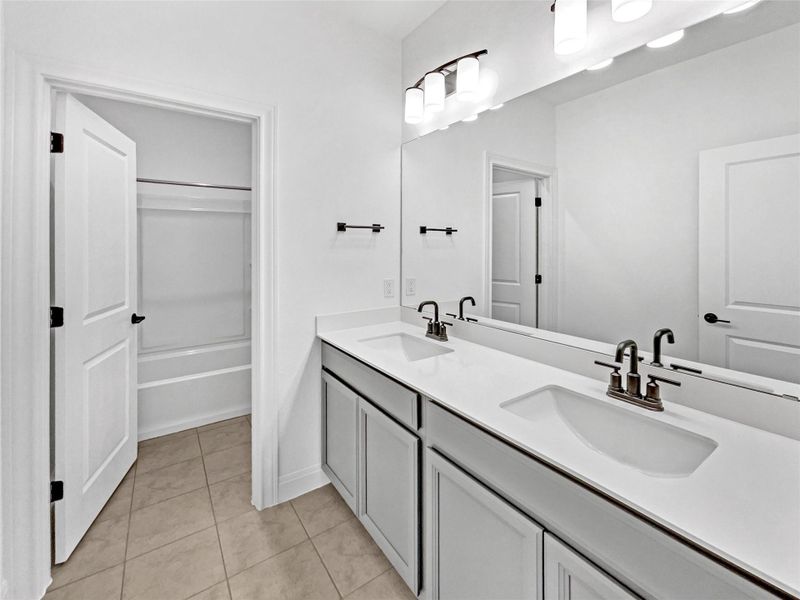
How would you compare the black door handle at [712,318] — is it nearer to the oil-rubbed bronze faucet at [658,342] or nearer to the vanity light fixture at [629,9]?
the oil-rubbed bronze faucet at [658,342]

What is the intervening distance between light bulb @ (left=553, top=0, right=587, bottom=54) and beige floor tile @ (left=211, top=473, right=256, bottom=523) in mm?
2418

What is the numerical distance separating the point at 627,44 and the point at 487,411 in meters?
1.24

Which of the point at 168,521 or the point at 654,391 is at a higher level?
the point at 654,391

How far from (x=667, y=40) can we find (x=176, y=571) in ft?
8.34

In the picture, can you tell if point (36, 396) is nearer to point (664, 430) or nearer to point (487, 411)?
point (487, 411)

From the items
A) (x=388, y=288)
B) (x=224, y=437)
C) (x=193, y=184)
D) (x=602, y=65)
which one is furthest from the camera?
(x=193, y=184)

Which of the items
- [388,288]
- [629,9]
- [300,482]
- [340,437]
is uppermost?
[629,9]

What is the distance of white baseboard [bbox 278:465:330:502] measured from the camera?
194 centimetres

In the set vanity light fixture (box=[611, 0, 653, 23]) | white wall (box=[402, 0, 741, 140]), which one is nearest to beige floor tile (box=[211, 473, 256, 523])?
white wall (box=[402, 0, 741, 140])

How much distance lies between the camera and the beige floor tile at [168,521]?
5.40 feet

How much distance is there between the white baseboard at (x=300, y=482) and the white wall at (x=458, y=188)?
1.09m

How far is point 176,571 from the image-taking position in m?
1.49

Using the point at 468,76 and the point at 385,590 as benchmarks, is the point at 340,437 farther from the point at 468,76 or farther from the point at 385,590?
the point at 468,76

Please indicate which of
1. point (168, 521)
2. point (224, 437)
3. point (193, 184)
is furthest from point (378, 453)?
point (193, 184)
